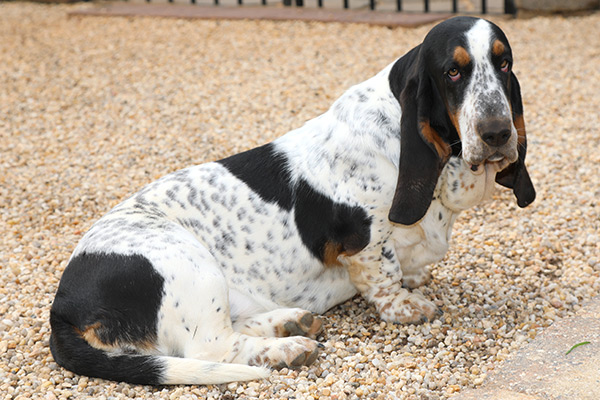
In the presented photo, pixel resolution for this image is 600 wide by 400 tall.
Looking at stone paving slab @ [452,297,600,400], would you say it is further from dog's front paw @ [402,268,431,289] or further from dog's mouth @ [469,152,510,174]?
dog's mouth @ [469,152,510,174]

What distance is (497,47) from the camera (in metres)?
3.13

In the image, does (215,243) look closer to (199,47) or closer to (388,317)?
(388,317)

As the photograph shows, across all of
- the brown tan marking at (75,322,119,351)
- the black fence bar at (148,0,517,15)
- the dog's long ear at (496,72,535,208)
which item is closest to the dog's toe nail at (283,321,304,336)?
the brown tan marking at (75,322,119,351)

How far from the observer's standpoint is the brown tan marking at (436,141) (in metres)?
3.26

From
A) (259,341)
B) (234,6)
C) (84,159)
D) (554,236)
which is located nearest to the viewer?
(259,341)

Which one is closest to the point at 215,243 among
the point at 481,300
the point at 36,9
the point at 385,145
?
the point at 385,145

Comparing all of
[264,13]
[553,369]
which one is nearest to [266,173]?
[553,369]

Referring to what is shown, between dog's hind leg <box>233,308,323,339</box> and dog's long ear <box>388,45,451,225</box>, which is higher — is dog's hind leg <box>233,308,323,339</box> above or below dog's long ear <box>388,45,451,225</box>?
below

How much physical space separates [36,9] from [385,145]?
9.06m

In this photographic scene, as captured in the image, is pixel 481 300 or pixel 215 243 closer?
pixel 215 243

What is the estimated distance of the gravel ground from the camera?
3.42m

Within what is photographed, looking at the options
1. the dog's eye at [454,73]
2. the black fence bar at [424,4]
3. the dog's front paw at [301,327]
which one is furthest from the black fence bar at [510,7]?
the dog's front paw at [301,327]

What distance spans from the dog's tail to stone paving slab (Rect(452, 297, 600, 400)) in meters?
0.96

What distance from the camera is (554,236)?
4.59 meters
